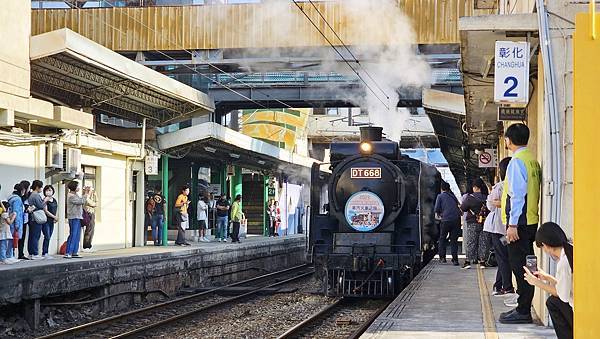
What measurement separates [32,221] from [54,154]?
5.80 ft

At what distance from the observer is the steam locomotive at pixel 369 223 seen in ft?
41.8

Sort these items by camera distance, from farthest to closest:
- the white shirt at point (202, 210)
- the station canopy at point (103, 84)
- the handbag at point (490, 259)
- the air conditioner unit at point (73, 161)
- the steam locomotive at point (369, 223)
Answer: the white shirt at point (202, 210)
the air conditioner unit at point (73, 161)
the handbag at point (490, 259)
the station canopy at point (103, 84)
the steam locomotive at point (369, 223)

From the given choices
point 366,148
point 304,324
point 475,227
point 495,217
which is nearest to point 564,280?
point 495,217

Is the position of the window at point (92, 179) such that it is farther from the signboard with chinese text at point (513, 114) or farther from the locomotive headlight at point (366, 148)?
the signboard with chinese text at point (513, 114)

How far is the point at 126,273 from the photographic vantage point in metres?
14.4

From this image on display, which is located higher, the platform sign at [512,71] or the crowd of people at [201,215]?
the platform sign at [512,71]

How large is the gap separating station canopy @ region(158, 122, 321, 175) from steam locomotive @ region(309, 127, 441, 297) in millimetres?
4352

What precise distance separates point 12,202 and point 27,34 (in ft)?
11.3

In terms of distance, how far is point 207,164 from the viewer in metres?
25.5

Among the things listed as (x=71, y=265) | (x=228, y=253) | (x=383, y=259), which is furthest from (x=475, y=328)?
(x=228, y=253)

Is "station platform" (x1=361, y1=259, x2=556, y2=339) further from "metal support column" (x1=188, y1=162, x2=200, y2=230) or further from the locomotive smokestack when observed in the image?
"metal support column" (x1=188, y1=162, x2=200, y2=230)

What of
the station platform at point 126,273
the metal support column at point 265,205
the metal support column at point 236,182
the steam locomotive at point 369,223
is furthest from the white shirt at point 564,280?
the metal support column at point 265,205

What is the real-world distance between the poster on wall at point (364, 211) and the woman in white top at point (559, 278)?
777 cm

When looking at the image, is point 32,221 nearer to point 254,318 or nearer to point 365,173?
point 254,318
